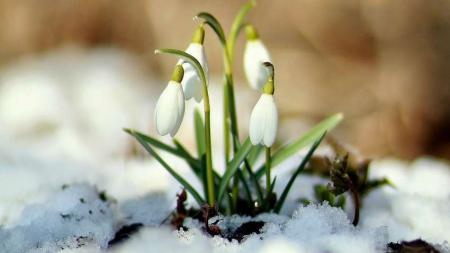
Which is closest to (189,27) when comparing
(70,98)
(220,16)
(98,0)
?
(220,16)

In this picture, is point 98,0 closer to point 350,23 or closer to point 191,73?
point 350,23

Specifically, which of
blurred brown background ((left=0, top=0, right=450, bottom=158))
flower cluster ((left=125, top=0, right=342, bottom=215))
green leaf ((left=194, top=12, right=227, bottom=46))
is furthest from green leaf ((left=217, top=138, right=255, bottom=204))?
blurred brown background ((left=0, top=0, right=450, bottom=158))

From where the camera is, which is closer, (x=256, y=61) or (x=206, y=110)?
(x=206, y=110)

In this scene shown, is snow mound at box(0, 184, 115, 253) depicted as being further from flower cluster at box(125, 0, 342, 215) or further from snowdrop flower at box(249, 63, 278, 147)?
snowdrop flower at box(249, 63, 278, 147)

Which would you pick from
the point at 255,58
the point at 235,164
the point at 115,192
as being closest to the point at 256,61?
the point at 255,58

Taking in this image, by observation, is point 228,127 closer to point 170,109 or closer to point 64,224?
point 170,109

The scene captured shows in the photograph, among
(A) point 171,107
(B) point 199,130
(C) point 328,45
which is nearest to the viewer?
(A) point 171,107

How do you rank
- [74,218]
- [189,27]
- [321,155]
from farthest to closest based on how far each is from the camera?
[189,27] < [321,155] < [74,218]
